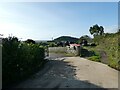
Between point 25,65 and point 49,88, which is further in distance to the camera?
point 25,65

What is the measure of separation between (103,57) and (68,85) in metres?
12.9

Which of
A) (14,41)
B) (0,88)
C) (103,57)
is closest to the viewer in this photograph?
(0,88)

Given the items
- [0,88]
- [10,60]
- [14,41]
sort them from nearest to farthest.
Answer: [0,88]
[10,60]
[14,41]

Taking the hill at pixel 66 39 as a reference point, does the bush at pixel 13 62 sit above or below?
below

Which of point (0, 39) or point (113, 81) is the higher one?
point (0, 39)

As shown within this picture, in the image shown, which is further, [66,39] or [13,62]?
[66,39]

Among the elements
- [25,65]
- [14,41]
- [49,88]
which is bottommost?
[49,88]

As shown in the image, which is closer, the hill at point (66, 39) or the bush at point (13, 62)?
the bush at point (13, 62)

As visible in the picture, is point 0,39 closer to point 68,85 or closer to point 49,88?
point 49,88

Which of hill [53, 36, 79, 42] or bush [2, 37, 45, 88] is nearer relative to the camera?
bush [2, 37, 45, 88]

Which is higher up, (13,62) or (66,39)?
(66,39)

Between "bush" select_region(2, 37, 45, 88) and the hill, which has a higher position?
the hill

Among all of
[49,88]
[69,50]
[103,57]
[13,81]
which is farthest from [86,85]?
[69,50]

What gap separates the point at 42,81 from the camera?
1289 cm
